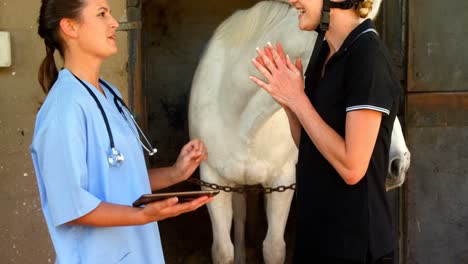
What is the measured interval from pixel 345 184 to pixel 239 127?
1735mm

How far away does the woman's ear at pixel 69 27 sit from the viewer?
1751 millimetres

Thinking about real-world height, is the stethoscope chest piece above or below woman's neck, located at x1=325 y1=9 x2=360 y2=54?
below

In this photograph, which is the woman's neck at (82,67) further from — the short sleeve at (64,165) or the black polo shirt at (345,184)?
the black polo shirt at (345,184)

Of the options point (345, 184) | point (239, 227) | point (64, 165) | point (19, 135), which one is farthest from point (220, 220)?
point (64, 165)

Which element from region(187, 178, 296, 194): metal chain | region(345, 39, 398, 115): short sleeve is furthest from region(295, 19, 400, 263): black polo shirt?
region(187, 178, 296, 194): metal chain

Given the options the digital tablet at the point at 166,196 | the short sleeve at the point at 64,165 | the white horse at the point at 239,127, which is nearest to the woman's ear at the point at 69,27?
the short sleeve at the point at 64,165

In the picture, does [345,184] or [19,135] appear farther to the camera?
[19,135]

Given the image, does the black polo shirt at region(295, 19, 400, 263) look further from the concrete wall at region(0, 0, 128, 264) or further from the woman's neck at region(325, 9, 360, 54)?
the concrete wall at region(0, 0, 128, 264)

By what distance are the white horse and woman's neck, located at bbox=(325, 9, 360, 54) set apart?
4.43ft

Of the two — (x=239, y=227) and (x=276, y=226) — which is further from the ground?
(x=276, y=226)

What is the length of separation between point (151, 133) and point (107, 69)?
2.30 metres

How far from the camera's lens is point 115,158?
166 cm

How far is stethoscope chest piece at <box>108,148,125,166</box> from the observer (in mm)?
1654

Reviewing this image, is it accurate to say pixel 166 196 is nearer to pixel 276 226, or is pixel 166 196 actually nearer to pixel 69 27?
pixel 69 27
